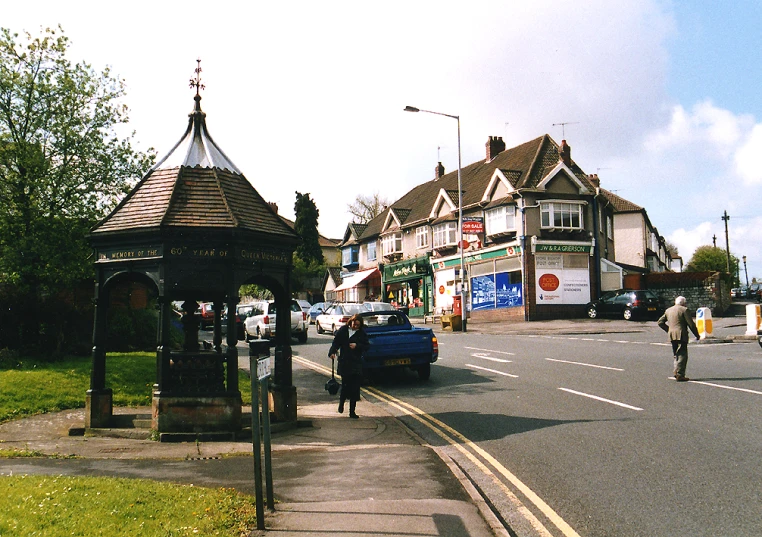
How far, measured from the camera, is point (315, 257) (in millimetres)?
82312

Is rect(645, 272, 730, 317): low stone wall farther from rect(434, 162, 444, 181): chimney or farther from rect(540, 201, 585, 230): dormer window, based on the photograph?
rect(434, 162, 444, 181): chimney

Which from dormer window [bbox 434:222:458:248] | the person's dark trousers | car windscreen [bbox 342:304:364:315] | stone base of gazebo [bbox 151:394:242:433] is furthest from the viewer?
dormer window [bbox 434:222:458:248]

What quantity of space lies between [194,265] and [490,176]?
39031 mm

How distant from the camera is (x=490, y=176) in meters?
47.0

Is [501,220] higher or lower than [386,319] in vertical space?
higher

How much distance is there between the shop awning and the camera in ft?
202

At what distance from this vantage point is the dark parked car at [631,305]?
3478 centimetres

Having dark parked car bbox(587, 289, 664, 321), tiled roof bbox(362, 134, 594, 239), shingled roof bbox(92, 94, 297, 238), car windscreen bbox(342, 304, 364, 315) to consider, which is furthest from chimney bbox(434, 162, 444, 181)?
shingled roof bbox(92, 94, 297, 238)

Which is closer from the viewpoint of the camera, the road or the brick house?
the road

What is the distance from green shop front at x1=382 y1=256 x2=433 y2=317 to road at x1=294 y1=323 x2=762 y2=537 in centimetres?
3332

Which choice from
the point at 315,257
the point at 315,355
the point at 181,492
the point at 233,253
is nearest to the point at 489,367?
the point at 315,355

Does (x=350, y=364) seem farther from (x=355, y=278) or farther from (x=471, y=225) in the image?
(x=355, y=278)

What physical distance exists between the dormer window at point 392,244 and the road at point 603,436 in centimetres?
3861

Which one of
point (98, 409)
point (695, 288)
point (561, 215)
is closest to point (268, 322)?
point (98, 409)
